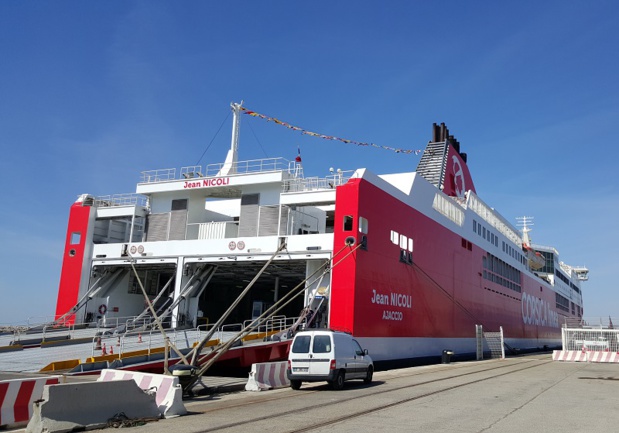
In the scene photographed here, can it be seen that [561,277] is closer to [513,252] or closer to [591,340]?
Answer: [513,252]

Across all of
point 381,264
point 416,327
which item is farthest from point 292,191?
point 416,327

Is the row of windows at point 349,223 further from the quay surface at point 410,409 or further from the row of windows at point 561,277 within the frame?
the row of windows at point 561,277

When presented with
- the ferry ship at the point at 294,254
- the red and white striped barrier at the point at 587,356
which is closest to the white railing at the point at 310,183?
the ferry ship at the point at 294,254

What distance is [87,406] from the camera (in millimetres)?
9031

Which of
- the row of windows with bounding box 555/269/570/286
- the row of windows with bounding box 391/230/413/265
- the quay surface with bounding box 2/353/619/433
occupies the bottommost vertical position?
the quay surface with bounding box 2/353/619/433

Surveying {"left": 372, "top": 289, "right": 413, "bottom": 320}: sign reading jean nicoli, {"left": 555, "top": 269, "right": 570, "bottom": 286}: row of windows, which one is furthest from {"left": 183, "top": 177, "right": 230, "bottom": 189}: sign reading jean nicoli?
{"left": 555, "top": 269, "right": 570, "bottom": 286}: row of windows

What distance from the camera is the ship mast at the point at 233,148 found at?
27375 mm

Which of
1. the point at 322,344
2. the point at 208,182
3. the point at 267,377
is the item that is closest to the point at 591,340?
the point at 208,182

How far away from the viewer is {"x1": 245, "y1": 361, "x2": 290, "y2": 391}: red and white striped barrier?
1449 cm

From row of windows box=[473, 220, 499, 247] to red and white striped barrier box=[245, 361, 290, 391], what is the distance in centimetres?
2438

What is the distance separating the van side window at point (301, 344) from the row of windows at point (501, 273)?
85.9 feet

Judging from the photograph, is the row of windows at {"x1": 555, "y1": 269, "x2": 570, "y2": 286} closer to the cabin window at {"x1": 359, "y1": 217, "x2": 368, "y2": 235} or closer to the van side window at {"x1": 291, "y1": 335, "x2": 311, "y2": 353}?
the cabin window at {"x1": 359, "y1": 217, "x2": 368, "y2": 235}

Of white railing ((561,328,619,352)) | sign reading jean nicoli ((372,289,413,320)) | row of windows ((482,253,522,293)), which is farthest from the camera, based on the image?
row of windows ((482,253,522,293))

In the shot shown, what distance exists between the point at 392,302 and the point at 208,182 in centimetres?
1031
